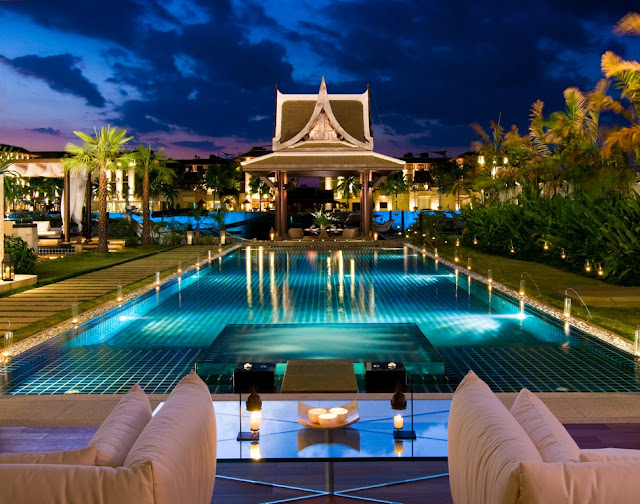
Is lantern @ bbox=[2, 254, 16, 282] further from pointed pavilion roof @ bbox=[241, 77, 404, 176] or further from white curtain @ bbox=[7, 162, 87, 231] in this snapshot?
pointed pavilion roof @ bbox=[241, 77, 404, 176]

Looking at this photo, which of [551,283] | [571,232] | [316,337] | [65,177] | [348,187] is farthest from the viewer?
[348,187]

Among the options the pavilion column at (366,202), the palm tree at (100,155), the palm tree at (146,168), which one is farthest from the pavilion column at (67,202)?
the pavilion column at (366,202)

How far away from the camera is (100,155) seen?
19.9 metres

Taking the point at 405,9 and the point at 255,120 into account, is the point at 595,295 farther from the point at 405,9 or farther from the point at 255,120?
the point at 255,120

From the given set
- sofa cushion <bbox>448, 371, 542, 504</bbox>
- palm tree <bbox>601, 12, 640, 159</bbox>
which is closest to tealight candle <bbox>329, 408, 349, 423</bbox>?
sofa cushion <bbox>448, 371, 542, 504</bbox>

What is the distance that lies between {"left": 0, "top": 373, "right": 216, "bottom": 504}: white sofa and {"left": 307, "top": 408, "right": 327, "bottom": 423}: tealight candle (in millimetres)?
1036

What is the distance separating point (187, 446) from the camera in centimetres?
234

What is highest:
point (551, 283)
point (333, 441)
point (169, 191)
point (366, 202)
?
point (169, 191)

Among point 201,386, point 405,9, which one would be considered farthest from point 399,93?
point 201,386

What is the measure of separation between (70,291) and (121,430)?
9695mm

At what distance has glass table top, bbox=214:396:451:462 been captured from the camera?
10.4 ft

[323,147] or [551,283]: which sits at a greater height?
[323,147]

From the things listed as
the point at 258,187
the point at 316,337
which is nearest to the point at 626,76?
the point at 316,337

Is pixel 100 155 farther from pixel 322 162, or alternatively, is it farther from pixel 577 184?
pixel 577 184
